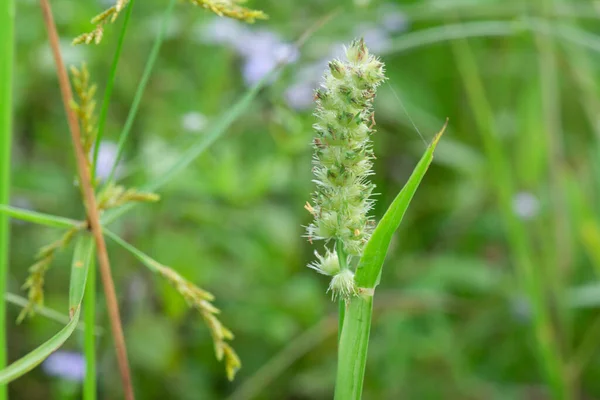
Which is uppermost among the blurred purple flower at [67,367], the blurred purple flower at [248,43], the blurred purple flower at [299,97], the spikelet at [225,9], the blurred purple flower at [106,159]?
the blurred purple flower at [248,43]

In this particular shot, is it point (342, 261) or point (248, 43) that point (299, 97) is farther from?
point (342, 261)

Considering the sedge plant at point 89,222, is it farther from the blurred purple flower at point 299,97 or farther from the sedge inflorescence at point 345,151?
the blurred purple flower at point 299,97

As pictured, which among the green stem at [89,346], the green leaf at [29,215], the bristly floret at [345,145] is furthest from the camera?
the green stem at [89,346]

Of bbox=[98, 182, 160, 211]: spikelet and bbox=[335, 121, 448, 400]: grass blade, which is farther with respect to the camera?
bbox=[98, 182, 160, 211]: spikelet

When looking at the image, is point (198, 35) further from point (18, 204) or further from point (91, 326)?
point (91, 326)

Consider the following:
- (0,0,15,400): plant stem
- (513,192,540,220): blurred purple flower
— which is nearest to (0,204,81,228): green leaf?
(0,0,15,400): plant stem

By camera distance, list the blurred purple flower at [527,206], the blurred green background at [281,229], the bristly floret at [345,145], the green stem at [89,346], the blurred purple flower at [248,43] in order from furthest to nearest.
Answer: the blurred purple flower at [527,206] → the blurred purple flower at [248,43] → the blurred green background at [281,229] → the green stem at [89,346] → the bristly floret at [345,145]

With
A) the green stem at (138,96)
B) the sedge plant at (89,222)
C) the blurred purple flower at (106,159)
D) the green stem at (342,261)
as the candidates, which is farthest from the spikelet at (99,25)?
the blurred purple flower at (106,159)

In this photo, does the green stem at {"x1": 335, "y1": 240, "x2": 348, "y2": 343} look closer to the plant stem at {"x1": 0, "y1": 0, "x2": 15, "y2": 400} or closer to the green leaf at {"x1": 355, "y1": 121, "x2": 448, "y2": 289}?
the green leaf at {"x1": 355, "y1": 121, "x2": 448, "y2": 289}

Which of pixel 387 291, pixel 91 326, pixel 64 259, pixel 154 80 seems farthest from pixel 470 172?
pixel 91 326
